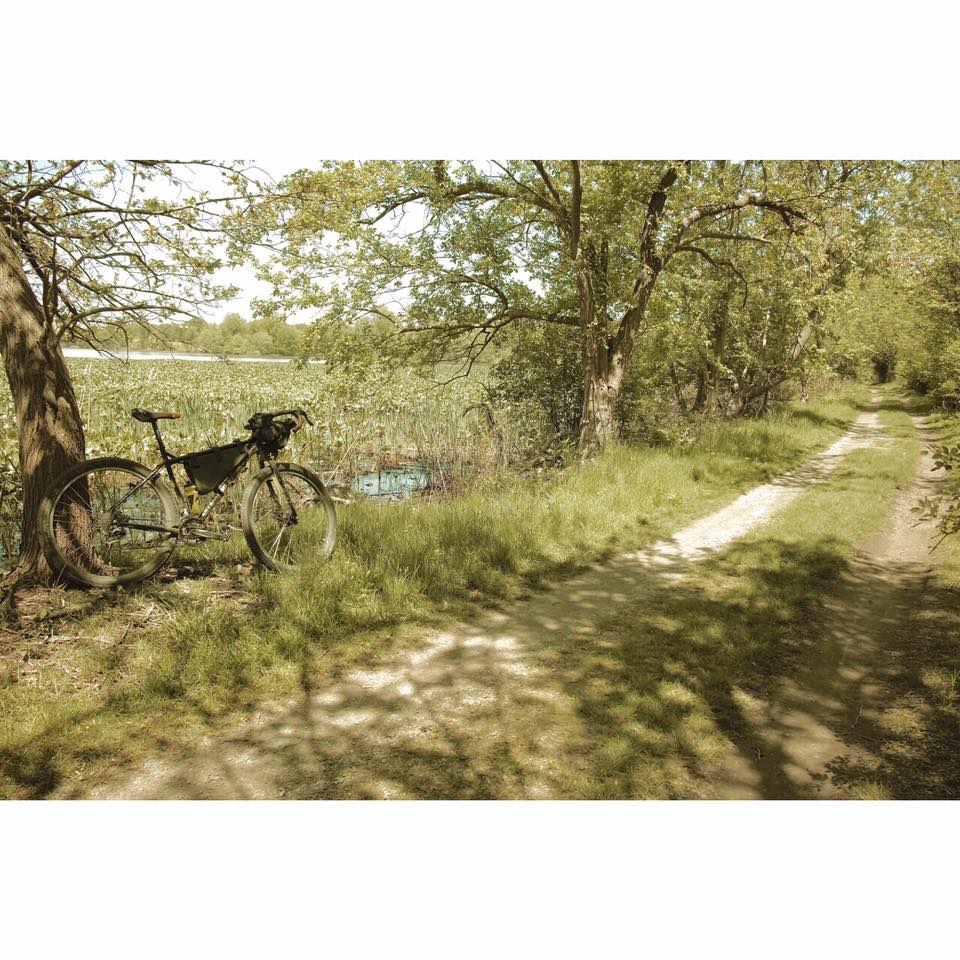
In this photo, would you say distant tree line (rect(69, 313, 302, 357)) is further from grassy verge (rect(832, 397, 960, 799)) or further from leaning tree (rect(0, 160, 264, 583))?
grassy verge (rect(832, 397, 960, 799))

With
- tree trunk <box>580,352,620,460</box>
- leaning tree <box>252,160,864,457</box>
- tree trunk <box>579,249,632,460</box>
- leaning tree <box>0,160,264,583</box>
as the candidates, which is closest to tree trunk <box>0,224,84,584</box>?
leaning tree <box>0,160,264,583</box>

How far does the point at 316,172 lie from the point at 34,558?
3.58 metres

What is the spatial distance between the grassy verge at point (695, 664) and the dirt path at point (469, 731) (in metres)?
0.07

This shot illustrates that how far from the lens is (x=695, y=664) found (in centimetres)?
393

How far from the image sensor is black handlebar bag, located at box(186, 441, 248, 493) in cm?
480

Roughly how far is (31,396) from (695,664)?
16.1ft

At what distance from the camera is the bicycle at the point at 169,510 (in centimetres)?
434

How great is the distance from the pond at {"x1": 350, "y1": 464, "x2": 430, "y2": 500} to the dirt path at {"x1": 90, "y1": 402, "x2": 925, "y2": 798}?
5.48m

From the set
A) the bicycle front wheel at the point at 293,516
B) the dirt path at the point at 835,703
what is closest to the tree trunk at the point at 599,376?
the dirt path at the point at 835,703

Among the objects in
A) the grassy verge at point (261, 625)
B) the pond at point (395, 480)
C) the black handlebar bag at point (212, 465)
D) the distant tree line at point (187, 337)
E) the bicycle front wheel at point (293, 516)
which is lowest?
the pond at point (395, 480)

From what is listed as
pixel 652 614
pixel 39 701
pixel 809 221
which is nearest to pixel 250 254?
pixel 39 701

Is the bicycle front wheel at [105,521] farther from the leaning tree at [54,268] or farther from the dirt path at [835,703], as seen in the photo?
the dirt path at [835,703]

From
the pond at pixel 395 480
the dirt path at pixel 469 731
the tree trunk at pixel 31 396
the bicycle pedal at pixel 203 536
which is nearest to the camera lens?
the dirt path at pixel 469 731

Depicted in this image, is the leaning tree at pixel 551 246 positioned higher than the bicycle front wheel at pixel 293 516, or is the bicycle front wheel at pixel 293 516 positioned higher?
the leaning tree at pixel 551 246
